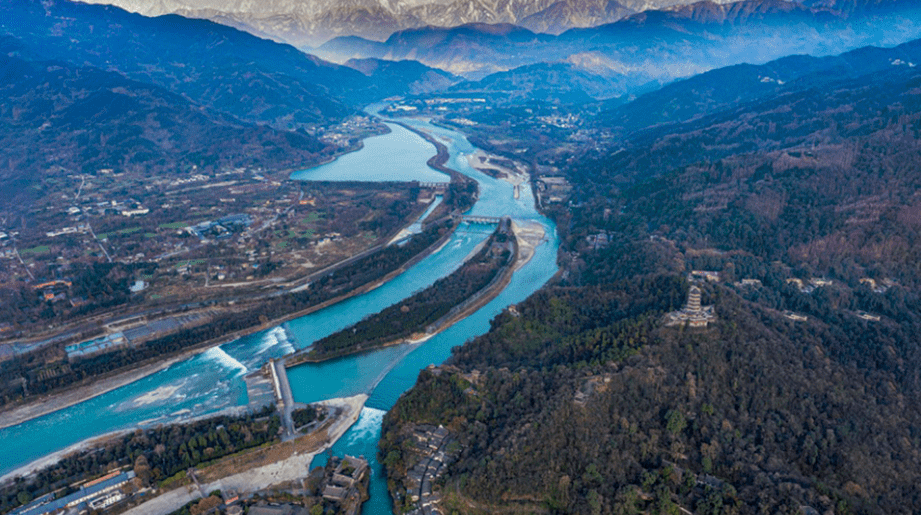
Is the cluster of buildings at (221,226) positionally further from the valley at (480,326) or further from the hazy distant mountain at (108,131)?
the hazy distant mountain at (108,131)

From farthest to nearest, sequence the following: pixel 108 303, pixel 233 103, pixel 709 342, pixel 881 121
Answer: pixel 233 103 < pixel 881 121 < pixel 108 303 < pixel 709 342

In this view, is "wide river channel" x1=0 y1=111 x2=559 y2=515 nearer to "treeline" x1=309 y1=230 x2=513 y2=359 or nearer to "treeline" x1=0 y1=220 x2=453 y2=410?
"treeline" x1=309 y1=230 x2=513 y2=359

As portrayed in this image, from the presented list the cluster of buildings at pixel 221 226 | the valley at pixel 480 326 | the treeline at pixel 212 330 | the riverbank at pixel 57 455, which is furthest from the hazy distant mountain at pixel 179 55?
the riverbank at pixel 57 455

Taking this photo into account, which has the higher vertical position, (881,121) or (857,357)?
(881,121)

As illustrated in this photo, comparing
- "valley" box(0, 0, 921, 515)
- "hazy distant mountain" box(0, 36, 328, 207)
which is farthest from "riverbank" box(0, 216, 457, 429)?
"hazy distant mountain" box(0, 36, 328, 207)

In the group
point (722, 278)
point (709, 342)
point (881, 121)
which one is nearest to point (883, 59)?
point (881, 121)

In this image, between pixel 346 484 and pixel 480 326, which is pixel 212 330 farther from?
pixel 346 484

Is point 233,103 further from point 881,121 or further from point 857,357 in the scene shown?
point 857,357
